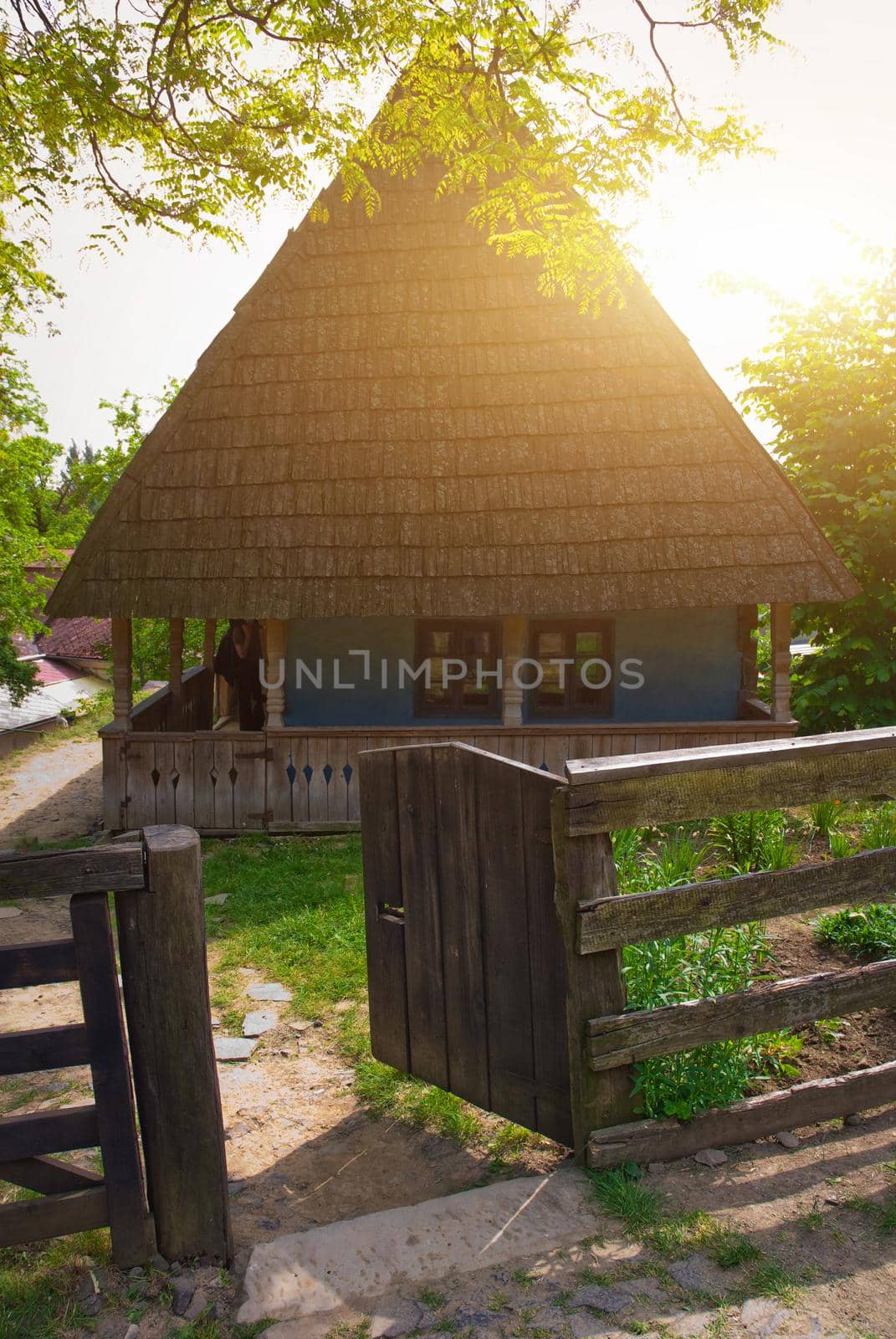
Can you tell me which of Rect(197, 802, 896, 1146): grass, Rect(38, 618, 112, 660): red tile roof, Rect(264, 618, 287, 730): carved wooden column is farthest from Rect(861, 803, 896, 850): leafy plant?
Rect(38, 618, 112, 660): red tile roof

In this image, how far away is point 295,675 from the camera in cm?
1048

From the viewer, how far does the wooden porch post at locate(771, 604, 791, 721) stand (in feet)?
31.8

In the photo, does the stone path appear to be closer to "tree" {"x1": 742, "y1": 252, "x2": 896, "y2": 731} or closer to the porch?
the porch

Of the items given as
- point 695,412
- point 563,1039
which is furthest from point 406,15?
point 563,1039

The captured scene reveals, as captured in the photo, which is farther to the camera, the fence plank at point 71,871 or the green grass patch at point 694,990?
the green grass patch at point 694,990

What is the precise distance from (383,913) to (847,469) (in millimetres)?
10712

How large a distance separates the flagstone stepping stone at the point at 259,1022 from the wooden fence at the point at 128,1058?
6.32ft

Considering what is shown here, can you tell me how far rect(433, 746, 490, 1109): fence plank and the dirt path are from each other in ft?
24.6

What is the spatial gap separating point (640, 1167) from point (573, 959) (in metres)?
0.85

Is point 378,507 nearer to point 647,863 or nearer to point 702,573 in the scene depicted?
point 702,573

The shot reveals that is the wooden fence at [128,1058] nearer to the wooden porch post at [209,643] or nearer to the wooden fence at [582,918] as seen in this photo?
the wooden fence at [582,918]

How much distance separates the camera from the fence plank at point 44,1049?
8.41 feet

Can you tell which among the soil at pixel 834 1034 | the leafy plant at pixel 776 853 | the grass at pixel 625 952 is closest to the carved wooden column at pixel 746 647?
the grass at pixel 625 952

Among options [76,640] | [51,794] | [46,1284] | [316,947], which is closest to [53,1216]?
[46,1284]
